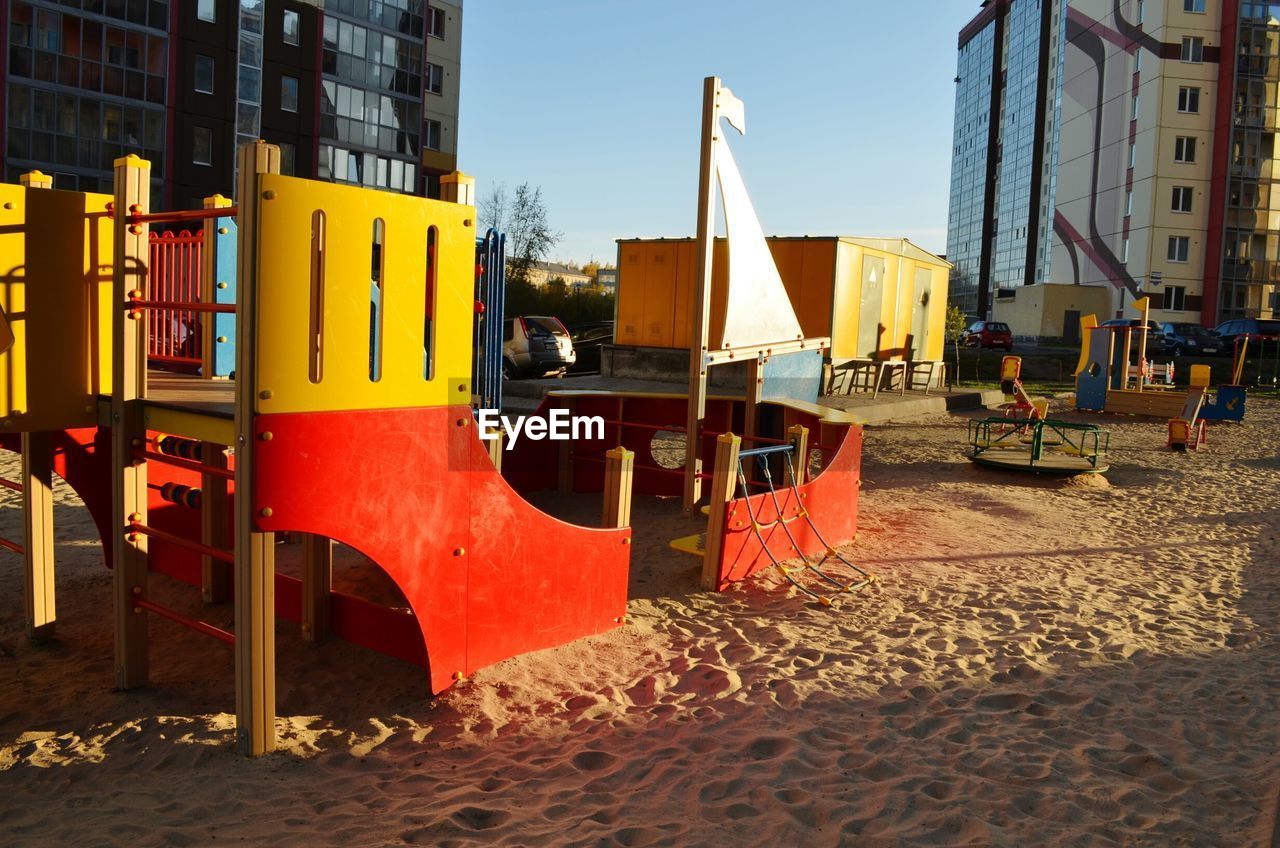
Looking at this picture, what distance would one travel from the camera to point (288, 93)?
123 ft

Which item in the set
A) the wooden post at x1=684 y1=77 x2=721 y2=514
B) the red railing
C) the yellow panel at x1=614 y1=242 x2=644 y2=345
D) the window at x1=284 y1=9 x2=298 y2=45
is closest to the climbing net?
the wooden post at x1=684 y1=77 x2=721 y2=514

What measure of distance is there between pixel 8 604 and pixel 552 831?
452cm

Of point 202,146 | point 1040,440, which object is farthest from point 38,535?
point 202,146

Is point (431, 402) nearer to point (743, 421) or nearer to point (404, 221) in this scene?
point (404, 221)

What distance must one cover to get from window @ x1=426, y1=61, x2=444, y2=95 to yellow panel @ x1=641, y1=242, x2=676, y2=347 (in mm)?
34485

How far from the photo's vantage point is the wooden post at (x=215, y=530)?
236 inches

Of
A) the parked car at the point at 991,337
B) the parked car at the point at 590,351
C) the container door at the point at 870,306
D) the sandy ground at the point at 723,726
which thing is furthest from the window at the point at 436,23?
the sandy ground at the point at 723,726

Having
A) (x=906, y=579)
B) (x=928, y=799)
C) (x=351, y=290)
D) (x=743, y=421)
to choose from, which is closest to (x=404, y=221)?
(x=351, y=290)

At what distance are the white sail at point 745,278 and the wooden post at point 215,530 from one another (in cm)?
418

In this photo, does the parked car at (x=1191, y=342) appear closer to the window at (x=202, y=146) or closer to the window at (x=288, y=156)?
the window at (x=288, y=156)

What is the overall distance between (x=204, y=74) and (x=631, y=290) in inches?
912

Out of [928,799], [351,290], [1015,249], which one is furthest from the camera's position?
[1015,249]

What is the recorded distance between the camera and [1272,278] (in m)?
47.3

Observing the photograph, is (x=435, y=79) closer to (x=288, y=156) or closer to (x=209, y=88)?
(x=288, y=156)
